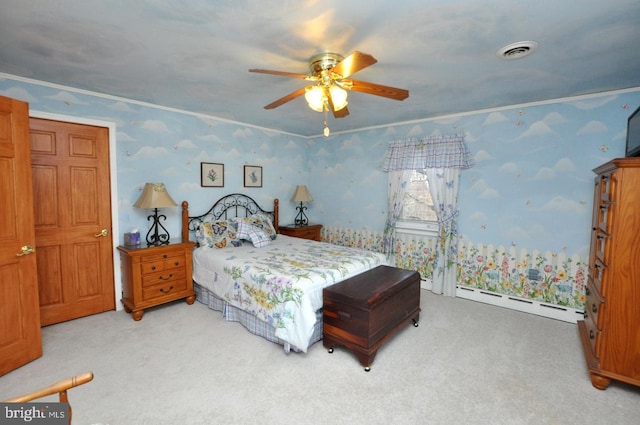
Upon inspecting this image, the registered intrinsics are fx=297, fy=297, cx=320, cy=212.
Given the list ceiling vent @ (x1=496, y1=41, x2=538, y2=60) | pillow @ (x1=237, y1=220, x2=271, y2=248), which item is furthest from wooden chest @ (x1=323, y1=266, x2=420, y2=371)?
ceiling vent @ (x1=496, y1=41, x2=538, y2=60)

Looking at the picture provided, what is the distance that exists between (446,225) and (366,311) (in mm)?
2172

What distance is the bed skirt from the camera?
2.71 meters

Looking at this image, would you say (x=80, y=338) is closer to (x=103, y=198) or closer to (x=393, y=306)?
(x=103, y=198)

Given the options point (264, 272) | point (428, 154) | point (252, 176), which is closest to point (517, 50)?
point (428, 154)

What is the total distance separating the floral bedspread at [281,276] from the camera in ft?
8.21

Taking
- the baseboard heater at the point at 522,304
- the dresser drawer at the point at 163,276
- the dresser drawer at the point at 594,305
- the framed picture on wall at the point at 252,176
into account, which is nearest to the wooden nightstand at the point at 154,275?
the dresser drawer at the point at 163,276

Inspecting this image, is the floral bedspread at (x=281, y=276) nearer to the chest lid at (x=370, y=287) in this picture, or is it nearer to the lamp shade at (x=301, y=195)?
the chest lid at (x=370, y=287)

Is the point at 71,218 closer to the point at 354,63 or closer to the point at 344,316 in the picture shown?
the point at 344,316

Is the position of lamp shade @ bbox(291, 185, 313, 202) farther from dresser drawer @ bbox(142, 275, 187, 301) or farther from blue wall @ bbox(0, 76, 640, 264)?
dresser drawer @ bbox(142, 275, 187, 301)

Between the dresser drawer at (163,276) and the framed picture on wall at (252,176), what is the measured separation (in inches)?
66.0

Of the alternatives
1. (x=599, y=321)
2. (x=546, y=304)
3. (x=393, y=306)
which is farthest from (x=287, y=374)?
(x=546, y=304)

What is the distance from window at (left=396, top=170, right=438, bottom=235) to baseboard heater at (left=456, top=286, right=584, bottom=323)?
2.96 ft

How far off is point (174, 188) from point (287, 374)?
2.73 meters

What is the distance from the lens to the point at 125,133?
339cm
